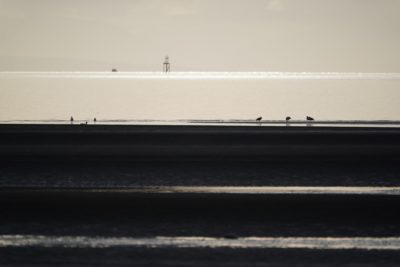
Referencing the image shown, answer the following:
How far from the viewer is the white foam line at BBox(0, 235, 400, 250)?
19.8ft

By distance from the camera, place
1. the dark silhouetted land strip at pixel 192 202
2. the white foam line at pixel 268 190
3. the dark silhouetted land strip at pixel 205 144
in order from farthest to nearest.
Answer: the dark silhouetted land strip at pixel 205 144 < the white foam line at pixel 268 190 < the dark silhouetted land strip at pixel 192 202

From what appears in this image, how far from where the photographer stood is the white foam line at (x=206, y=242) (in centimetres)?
603

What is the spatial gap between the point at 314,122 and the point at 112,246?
40.8m

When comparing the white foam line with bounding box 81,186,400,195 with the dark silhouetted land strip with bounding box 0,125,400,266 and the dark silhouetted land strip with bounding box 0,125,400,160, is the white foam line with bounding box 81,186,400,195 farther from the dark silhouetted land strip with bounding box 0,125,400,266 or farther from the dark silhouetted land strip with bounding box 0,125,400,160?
the dark silhouetted land strip with bounding box 0,125,400,160

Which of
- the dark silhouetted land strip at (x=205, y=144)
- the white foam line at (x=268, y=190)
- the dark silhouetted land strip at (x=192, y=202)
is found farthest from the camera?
the dark silhouetted land strip at (x=205, y=144)

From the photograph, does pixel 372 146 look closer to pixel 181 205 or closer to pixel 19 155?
pixel 19 155

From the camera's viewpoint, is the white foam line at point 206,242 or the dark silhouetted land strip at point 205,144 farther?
the dark silhouetted land strip at point 205,144

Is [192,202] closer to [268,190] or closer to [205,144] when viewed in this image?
[268,190]

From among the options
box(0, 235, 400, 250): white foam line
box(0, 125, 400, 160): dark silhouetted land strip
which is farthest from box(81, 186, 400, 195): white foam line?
box(0, 125, 400, 160): dark silhouetted land strip

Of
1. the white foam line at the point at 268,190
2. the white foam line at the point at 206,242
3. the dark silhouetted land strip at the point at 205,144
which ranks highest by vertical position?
the dark silhouetted land strip at the point at 205,144

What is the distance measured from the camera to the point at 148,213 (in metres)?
7.55

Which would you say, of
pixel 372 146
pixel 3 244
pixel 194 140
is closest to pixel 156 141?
pixel 194 140

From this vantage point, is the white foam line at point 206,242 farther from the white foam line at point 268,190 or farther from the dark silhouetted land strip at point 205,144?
the dark silhouetted land strip at point 205,144

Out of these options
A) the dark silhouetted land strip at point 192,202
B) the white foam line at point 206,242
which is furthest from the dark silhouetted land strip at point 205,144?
the white foam line at point 206,242
